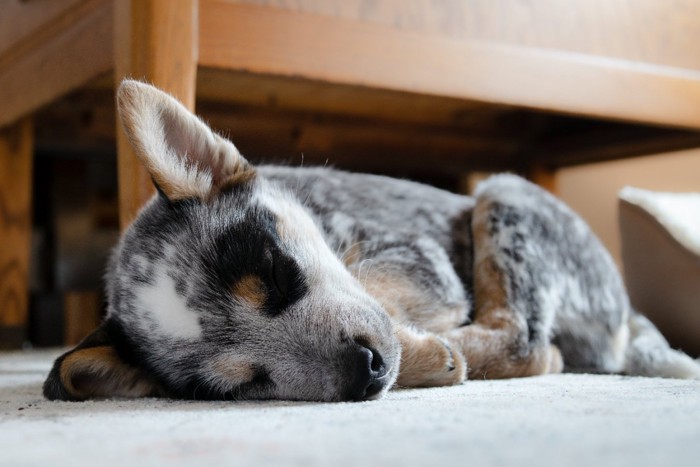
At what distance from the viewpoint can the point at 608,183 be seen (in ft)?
13.9

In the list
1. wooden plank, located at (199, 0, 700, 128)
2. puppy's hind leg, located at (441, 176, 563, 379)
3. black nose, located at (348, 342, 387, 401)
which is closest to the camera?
black nose, located at (348, 342, 387, 401)

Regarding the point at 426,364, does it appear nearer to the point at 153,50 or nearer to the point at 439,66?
the point at 153,50

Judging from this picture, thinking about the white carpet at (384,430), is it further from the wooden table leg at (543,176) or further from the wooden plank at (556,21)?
the wooden table leg at (543,176)

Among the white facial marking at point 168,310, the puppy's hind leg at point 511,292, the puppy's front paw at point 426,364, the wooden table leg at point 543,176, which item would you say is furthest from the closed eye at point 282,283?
the wooden table leg at point 543,176

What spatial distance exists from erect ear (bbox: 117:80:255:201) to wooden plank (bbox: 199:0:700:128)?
438mm

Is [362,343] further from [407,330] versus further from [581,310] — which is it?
[581,310]

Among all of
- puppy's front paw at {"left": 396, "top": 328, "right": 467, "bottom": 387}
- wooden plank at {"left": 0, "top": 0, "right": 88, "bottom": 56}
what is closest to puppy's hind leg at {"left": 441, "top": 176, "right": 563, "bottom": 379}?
puppy's front paw at {"left": 396, "top": 328, "right": 467, "bottom": 387}

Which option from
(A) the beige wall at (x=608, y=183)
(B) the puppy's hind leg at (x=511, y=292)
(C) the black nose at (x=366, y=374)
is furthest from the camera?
(A) the beige wall at (x=608, y=183)

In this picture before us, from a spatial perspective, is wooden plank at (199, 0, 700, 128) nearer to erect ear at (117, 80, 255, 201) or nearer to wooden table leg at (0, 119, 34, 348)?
erect ear at (117, 80, 255, 201)

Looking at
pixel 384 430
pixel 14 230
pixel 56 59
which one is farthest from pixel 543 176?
pixel 384 430

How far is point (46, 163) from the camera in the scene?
4148mm

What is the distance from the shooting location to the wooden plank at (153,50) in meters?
1.94

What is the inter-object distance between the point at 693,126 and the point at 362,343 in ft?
7.14

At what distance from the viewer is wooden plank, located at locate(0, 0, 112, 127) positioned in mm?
2291
